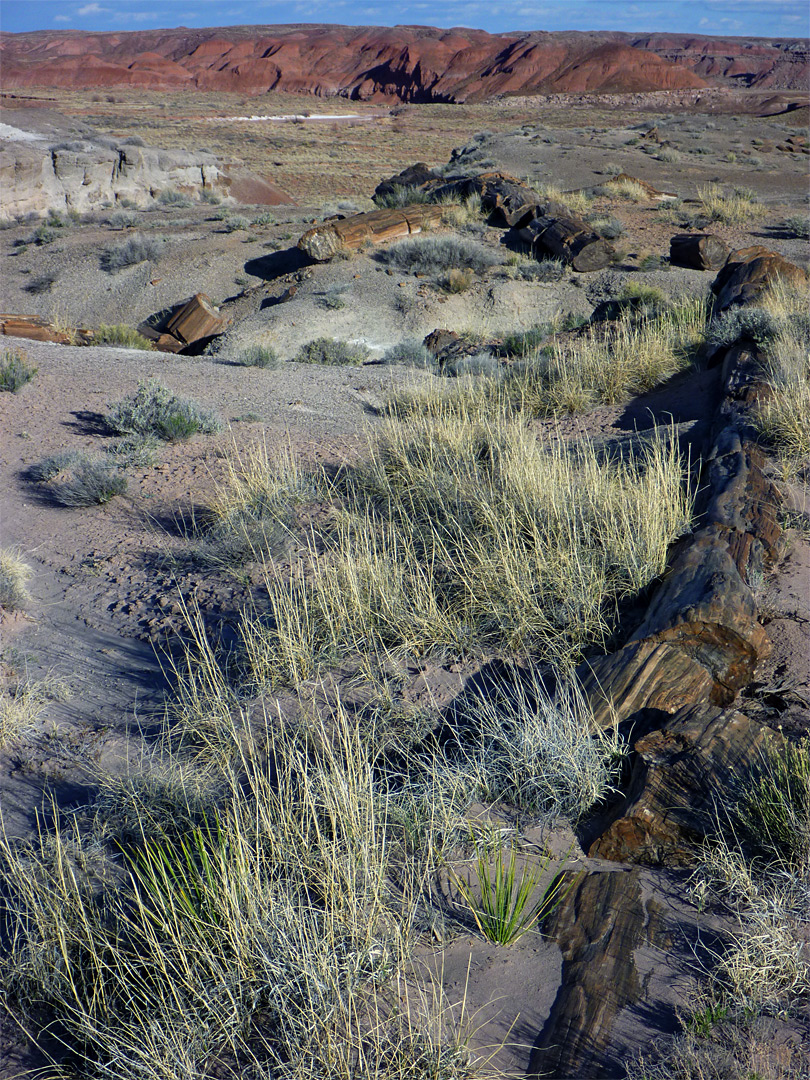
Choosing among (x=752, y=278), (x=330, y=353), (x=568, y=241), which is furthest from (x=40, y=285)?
(x=752, y=278)

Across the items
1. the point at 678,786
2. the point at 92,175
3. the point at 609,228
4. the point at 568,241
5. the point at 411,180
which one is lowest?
the point at 678,786

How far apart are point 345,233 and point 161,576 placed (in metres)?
12.0

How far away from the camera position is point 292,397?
883 centimetres

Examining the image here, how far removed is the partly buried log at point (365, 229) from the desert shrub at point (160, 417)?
27.5 feet

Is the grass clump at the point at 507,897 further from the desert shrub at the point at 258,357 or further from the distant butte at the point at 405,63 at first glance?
the distant butte at the point at 405,63

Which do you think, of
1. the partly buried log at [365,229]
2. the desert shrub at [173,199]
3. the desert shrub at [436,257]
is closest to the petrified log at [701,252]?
the desert shrub at [436,257]

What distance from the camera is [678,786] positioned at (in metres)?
2.76

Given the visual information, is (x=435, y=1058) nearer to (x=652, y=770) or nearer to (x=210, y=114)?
(x=652, y=770)

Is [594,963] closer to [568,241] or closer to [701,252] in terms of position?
[701,252]

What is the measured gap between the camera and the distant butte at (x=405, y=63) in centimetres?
8056

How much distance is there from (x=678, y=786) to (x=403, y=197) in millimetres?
18852

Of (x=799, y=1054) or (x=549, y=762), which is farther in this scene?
(x=549, y=762)

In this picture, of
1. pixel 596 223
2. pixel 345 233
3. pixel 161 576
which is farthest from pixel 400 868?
pixel 596 223

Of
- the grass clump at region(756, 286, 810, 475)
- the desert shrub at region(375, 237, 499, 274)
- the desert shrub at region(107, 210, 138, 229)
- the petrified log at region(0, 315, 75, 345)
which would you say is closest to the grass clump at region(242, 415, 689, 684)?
the grass clump at region(756, 286, 810, 475)
